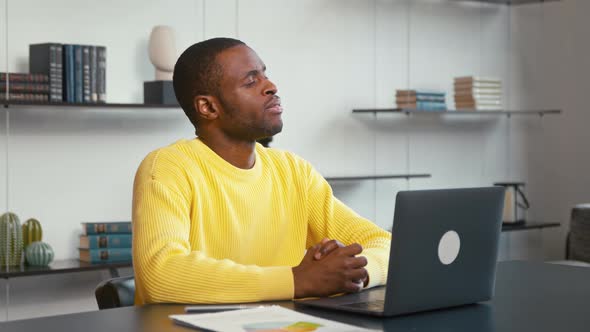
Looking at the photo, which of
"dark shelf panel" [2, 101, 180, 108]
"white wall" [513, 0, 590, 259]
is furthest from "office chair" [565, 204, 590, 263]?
"dark shelf panel" [2, 101, 180, 108]

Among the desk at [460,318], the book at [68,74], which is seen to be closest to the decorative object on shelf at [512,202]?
the book at [68,74]

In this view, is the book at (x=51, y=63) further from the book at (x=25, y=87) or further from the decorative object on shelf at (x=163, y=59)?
the decorative object on shelf at (x=163, y=59)

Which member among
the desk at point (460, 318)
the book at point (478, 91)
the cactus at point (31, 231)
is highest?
the book at point (478, 91)

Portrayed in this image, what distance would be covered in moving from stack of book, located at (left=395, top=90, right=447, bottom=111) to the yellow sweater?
273 centimetres

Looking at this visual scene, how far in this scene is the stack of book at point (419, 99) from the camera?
4.84 metres

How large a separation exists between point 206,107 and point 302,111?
2548 millimetres

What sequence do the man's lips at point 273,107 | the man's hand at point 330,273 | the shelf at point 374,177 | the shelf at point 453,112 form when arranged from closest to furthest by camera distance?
the man's hand at point 330,273
the man's lips at point 273,107
the shelf at point 374,177
the shelf at point 453,112

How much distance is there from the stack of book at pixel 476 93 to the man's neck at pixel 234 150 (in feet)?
10.4

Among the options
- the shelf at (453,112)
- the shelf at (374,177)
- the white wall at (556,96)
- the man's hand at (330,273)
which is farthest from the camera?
the white wall at (556,96)

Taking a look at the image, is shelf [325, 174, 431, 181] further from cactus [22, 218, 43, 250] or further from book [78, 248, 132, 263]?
cactus [22, 218, 43, 250]

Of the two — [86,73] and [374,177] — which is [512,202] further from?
[86,73]

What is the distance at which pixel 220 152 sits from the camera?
204 cm

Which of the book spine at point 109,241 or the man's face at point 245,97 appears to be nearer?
→ the man's face at point 245,97

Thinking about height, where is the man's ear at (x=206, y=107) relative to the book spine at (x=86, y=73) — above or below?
below
